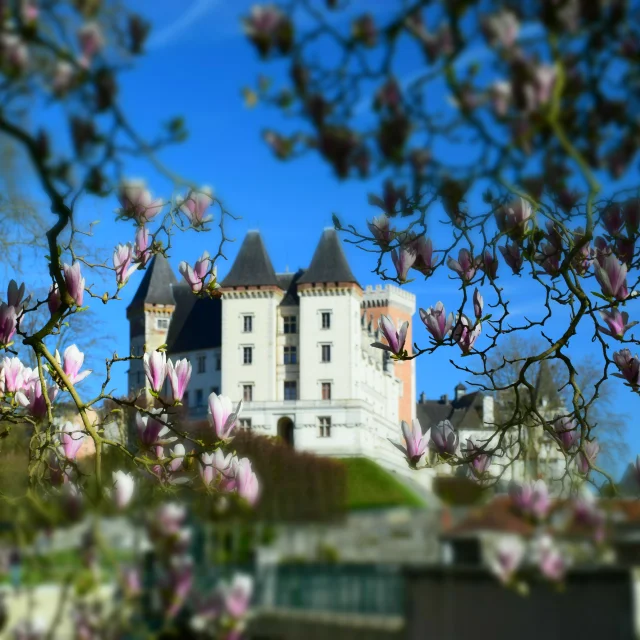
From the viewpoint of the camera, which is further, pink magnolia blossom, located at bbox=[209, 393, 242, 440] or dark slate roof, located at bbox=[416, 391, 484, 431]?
dark slate roof, located at bbox=[416, 391, 484, 431]

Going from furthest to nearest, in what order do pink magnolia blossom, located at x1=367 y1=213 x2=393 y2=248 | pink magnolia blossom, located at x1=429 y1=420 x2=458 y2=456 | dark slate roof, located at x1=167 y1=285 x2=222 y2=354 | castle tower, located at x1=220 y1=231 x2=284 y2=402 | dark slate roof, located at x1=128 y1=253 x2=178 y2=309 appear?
dark slate roof, located at x1=128 y1=253 x2=178 y2=309 < dark slate roof, located at x1=167 y1=285 x2=222 y2=354 < castle tower, located at x1=220 y1=231 x2=284 y2=402 < pink magnolia blossom, located at x1=367 y1=213 x2=393 y2=248 < pink magnolia blossom, located at x1=429 y1=420 x2=458 y2=456

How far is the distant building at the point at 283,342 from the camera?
3834cm

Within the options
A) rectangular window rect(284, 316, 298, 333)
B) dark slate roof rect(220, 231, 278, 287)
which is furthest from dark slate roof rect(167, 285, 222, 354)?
rectangular window rect(284, 316, 298, 333)

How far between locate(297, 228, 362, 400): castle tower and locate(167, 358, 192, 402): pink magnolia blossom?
36330 millimetres

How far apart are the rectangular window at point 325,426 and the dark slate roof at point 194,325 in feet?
18.6

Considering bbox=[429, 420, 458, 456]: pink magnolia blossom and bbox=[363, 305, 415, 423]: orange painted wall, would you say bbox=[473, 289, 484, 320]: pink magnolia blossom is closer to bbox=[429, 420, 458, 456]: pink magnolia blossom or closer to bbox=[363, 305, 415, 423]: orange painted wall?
bbox=[429, 420, 458, 456]: pink magnolia blossom

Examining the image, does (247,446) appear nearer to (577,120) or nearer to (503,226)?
(503,226)

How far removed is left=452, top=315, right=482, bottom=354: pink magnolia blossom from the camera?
7.20ft

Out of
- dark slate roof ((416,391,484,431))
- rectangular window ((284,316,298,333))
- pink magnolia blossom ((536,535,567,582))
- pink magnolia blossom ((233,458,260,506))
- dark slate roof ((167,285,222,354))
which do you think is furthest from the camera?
dark slate roof ((167,285,222,354))

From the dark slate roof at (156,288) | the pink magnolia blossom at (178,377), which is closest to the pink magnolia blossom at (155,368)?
the pink magnolia blossom at (178,377)

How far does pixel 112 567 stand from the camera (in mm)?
759

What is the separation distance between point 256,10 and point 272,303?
3896 cm

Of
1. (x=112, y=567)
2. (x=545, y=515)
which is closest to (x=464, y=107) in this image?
(x=545, y=515)

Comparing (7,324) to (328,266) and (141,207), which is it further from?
(328,266)
